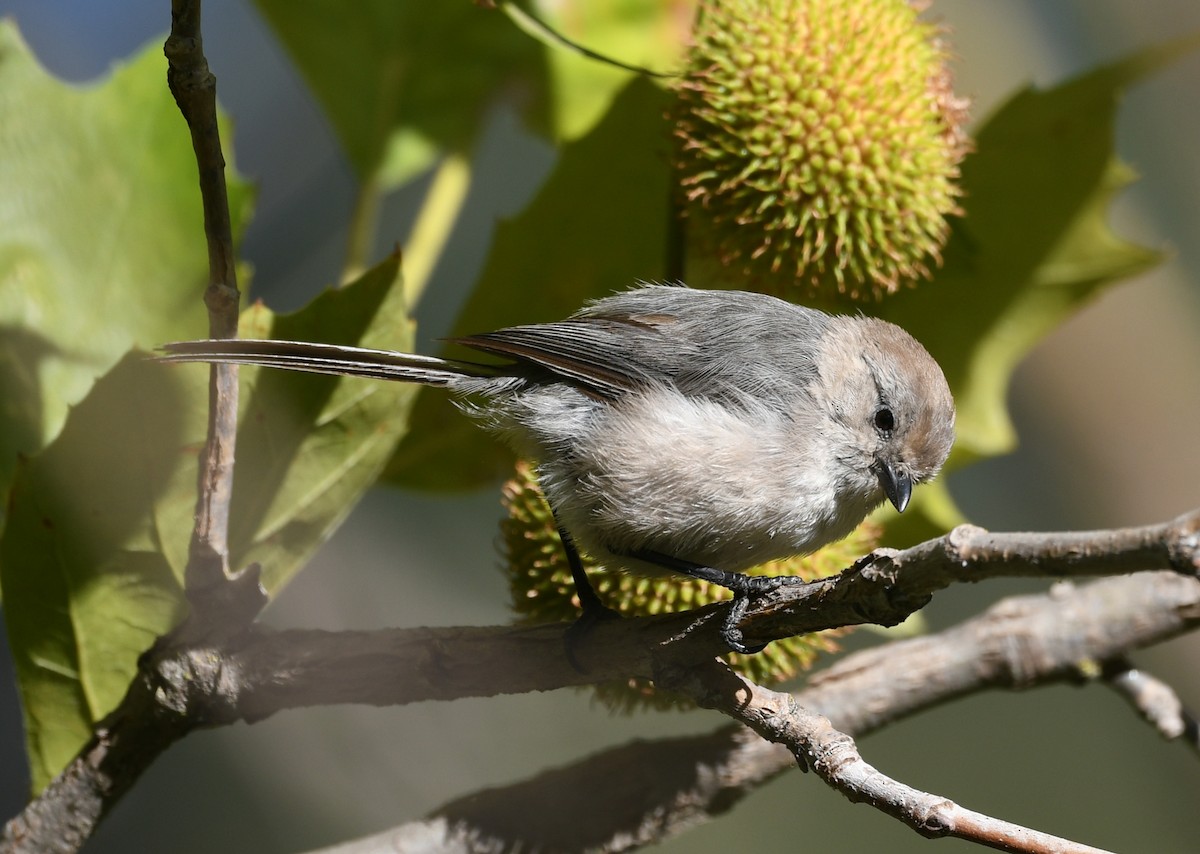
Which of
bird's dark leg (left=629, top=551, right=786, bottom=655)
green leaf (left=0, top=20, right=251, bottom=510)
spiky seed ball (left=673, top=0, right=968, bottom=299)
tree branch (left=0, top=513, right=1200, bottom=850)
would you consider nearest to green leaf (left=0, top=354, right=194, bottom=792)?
tree branch (left=0, top=513, right=1200, bottom=850)

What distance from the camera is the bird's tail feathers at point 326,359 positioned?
1.24 meters

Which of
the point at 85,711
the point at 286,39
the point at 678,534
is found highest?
the point at 286,39

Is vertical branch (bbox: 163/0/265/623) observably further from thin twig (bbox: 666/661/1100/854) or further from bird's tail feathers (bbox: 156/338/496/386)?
thin twig (bbox: 666/661/1100/854)

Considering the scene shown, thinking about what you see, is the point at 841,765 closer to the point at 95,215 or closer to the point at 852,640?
the point at 95,215

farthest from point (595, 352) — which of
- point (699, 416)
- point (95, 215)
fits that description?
point (95, 215)

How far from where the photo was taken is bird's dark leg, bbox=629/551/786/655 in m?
1.14

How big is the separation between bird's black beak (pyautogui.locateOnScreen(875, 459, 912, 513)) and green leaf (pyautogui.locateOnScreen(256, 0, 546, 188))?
981mm

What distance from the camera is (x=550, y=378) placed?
149 cm

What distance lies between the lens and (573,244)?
1.75m

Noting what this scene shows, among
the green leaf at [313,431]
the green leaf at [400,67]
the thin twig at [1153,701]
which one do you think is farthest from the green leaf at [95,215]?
the thin twig at [1153,701]

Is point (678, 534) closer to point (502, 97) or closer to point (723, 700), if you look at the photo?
point (723, 700)

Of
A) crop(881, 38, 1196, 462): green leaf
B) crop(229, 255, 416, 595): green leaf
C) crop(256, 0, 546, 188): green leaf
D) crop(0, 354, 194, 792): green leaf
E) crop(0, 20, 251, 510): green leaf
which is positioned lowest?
crop(0, 354, 194, 792): green leaf

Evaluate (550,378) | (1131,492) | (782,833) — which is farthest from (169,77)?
(782,833)

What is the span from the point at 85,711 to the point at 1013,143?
5.08 ft
